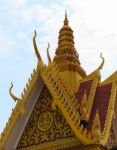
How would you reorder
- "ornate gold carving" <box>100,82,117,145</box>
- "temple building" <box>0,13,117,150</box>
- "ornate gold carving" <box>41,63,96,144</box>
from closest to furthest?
"ornate gold carving" <box>100,82,117,145</box>, "ornate gold carving" <box>41,63,96,144</box>, "temple building" <box>0,13,117,150</box>

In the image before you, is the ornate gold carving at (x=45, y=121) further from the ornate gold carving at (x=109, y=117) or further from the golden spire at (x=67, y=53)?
the golden spire at (x=67, y=53)

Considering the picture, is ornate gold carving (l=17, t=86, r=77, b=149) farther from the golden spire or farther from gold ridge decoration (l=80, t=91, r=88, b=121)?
the golden spire

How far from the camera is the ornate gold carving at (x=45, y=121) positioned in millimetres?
9305

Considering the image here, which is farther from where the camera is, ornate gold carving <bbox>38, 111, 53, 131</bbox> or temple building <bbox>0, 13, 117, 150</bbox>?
ornate gold carving <bbox>38, 111, 53, 131</bbox>

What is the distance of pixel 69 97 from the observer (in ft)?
30.5

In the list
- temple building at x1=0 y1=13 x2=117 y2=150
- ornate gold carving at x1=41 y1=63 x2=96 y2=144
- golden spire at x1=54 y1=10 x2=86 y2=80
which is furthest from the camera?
golden spire at x1=54 y1=10 x2=86 y2=80

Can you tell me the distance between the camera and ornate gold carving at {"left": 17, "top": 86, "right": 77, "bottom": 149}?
9.14 meters

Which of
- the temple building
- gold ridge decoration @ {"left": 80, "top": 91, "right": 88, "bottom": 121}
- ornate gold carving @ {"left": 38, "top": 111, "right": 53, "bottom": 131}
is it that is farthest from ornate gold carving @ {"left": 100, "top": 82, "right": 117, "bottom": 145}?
ornate gold carving @ {"left": 38, "top": 111, "right": 53, "bottom": 131}

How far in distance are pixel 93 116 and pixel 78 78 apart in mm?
2265

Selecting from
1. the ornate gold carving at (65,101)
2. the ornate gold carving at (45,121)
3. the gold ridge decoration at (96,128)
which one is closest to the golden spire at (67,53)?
the ornate gold carving at (65,101)

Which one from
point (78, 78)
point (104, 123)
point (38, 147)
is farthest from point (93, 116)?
point (78, 78)

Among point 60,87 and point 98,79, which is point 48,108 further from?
point 98,79

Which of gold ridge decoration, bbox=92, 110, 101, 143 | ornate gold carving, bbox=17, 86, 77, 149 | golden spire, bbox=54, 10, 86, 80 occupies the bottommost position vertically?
Answer: gold ridge decoration, bbox=92, 110, 101, 143

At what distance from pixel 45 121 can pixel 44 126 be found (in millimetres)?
98
